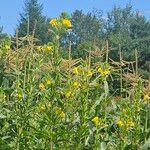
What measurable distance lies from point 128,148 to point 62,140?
1.22 metres

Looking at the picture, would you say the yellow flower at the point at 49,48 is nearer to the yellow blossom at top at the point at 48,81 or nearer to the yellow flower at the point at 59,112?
the yellow blossom at top at the point at 48,81

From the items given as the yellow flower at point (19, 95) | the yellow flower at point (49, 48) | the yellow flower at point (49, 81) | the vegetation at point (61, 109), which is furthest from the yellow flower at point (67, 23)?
the yellow flower at point (19, 95)

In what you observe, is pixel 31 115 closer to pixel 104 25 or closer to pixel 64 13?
pixel 64 13

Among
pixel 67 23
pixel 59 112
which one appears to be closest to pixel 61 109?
pixel 59 112

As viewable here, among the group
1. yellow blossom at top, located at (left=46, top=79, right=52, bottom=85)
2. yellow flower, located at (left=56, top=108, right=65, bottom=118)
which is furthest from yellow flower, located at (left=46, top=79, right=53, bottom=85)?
yellow flower, located at (left=56, top=108, right=65, bottom=118)

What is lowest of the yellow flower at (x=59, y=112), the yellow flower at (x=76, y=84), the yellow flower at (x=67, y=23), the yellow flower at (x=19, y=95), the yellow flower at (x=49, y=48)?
the yellow flower at (x=59, y=112)

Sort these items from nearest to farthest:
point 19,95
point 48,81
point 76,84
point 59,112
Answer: point 59,112, point 48,81, point 76,84, point 19,95

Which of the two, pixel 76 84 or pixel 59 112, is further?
pixel 76 84

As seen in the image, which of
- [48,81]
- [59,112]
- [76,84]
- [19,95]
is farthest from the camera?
[19,95]

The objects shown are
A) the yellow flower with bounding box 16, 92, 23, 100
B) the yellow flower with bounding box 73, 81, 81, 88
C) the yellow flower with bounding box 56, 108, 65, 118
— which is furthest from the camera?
the yellow flower with bounding box 16, 92, 23, 100

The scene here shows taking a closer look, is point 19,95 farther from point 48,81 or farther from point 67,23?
point 67,23

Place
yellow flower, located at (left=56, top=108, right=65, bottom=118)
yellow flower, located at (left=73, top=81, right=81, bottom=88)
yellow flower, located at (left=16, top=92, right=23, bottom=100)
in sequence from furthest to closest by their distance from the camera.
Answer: yellow flower, located at (left=16, top=92, right=23, bottom=100)
yellow flower, located at (left=73, top=81, right=81, bottom=88)
yellow flower, located at (left=56, top=108, right=65, bottom=118)

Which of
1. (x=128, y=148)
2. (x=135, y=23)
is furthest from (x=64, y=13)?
(x=135, y=23)

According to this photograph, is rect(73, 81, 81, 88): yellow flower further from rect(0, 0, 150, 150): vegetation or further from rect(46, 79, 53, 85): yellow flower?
rect(46, 79, 53, 85): yellow flower
